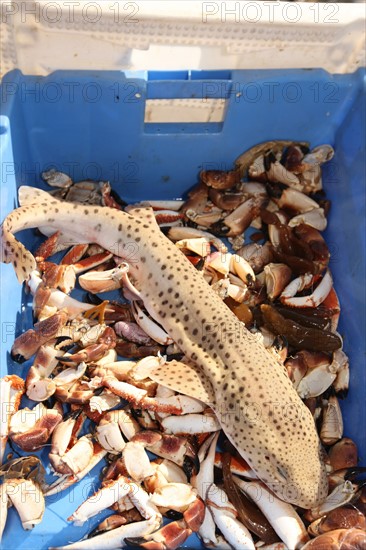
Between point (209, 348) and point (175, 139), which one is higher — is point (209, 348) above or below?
below

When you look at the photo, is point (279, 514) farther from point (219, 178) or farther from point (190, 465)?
point (219, 178)

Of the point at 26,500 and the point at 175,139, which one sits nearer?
the point at 26,500

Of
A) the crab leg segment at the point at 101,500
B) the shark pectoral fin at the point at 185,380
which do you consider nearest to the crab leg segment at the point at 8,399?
the crab leg segment at the point at 101,500

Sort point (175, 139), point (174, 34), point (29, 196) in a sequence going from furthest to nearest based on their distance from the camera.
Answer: point (175, 139)
point (29, 196)
point (174, 34)

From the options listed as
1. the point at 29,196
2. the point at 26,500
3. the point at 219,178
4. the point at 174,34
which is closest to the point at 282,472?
→ the point at 26,500

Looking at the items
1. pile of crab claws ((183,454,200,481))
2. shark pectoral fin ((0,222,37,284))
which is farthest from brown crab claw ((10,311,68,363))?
pile of crab claws ((183,454,200,481))

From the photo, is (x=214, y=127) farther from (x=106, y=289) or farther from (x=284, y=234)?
(x=106, y=289)
